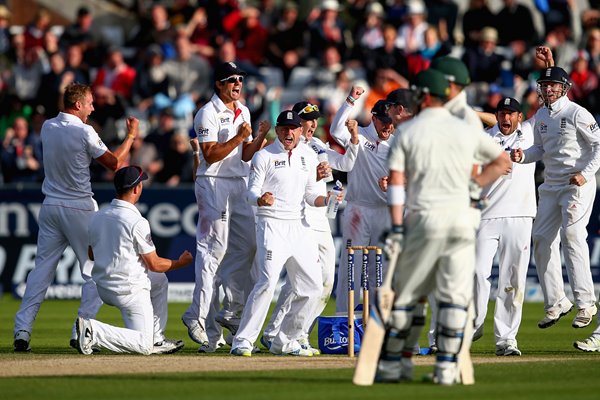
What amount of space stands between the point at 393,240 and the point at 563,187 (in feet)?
15.1

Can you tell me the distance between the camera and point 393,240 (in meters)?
10.5

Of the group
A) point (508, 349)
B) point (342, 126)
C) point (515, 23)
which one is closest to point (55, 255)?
point (342, 126)

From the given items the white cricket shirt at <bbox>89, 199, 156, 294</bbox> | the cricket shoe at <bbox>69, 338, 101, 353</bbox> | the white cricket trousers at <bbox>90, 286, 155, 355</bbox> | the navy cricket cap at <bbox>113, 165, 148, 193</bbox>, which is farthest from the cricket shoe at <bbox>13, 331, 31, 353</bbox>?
the navy cricket cap at <bbox>113, 165, 148, 193</bbox>

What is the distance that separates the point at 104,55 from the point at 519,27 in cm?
853

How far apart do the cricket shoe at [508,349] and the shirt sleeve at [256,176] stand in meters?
2.98

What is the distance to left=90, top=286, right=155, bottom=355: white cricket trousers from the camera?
531 inches

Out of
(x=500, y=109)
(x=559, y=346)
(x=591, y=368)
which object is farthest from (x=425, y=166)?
(x=559, y=346)

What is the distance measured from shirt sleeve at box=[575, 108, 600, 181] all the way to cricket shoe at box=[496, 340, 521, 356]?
204 cm

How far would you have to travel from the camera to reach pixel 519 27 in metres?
26.6

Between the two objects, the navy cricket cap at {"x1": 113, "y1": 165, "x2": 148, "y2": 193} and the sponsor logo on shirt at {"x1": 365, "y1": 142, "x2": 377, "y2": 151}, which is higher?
the sponsor logo on shirt at {"x1": 365, "y1": 142, "x2": 377, "y2": 151}

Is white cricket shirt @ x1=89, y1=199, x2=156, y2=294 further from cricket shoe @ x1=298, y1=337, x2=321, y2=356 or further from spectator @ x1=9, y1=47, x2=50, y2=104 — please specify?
spectator @ x1=9, y1=47, x2=50, y2=104

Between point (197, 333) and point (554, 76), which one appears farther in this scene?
point (197, 333)

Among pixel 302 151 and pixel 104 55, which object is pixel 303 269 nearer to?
pixel 302 151

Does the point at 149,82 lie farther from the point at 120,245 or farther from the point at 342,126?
the point at 120,245
